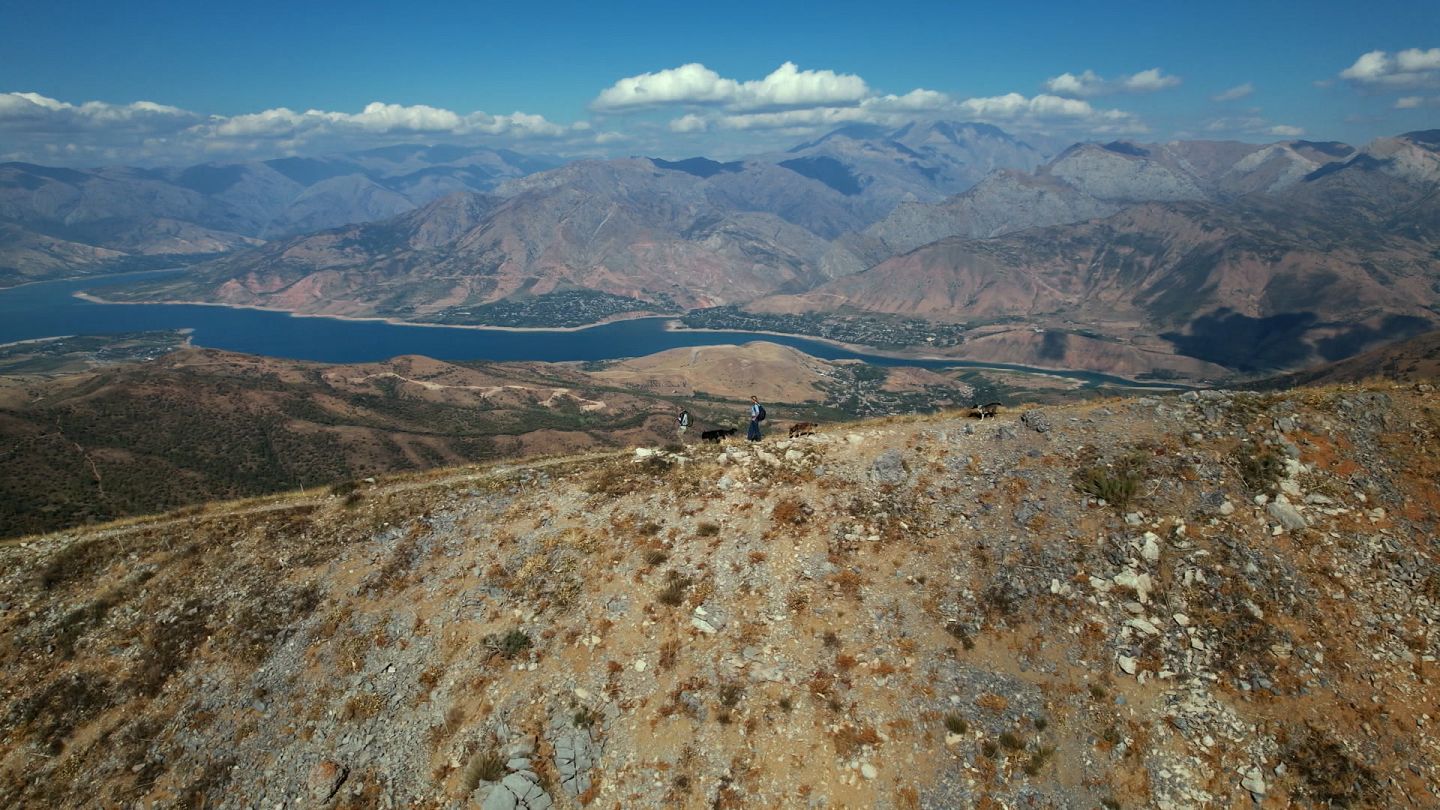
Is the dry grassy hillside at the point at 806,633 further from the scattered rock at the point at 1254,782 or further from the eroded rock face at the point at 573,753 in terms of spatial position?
the scattered rock at the point at 1254,782

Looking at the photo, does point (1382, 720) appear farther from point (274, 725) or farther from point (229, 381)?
point (229, 381)

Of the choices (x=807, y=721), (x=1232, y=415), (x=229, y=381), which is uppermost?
(x=1232, y=415)

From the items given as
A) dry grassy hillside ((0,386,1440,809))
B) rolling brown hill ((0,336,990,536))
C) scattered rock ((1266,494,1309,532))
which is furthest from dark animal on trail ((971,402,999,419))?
rolling brown hill ((0,336,990,536))

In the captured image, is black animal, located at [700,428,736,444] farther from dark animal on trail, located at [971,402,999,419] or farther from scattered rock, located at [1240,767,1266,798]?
scattered rock, located at [1240,767,1266,798]

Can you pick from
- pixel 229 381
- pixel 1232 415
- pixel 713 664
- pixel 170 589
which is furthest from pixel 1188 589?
pixel 229 381

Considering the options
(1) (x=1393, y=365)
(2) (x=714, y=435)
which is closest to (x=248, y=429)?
(2) (x=714, y=435)

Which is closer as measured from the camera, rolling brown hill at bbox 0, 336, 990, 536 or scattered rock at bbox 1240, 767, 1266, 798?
scattered rock at bbox 1240, 767, 1266, 798

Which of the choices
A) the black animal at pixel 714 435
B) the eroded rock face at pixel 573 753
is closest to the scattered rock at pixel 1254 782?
the eroded rock face at pixel 573 753

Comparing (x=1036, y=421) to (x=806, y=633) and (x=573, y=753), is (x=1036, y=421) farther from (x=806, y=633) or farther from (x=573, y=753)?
(x=573, y=753)
